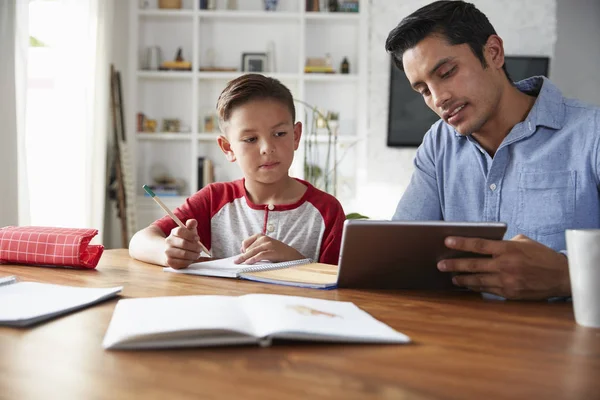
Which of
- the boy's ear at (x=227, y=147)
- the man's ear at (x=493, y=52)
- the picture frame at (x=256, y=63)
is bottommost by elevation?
the boy's ear at (x=227, y=147)

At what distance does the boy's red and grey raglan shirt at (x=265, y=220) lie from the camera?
1.65 metres

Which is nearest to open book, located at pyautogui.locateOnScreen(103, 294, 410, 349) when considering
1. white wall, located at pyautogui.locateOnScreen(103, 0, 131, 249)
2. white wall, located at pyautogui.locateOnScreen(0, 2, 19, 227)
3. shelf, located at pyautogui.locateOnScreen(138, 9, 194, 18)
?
white wall, located at pyautogui.locateOnScreen(0, 2, 19, 227)

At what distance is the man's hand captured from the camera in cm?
95

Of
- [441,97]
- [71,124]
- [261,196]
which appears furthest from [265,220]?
[71,124]

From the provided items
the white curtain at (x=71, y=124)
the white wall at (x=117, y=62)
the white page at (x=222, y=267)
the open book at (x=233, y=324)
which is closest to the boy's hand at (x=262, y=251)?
the white page at (x=222, y=267)

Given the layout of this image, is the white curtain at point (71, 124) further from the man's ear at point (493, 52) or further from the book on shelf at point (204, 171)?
the man's ear at point (493, 52)

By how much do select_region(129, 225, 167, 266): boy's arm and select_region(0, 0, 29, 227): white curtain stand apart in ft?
5.82

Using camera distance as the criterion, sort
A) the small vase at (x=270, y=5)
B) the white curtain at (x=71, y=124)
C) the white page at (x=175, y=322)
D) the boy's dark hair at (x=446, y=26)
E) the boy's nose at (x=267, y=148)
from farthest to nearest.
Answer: the small vase at (x=270, y=5) < the white curtain at (x=71, y=124) < the boy's nose at (x=267, y=148) < the boy's dark hair at (x=446, y=26) < the white page at (x=175, y=322)

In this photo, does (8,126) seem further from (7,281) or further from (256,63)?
(256,63)

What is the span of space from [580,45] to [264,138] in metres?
4.72

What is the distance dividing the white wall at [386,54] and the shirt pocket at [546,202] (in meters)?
3.45

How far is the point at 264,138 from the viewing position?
5.26ft

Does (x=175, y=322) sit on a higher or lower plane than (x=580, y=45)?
lower

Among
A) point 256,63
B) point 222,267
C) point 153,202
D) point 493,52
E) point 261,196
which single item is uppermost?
point 256,63
